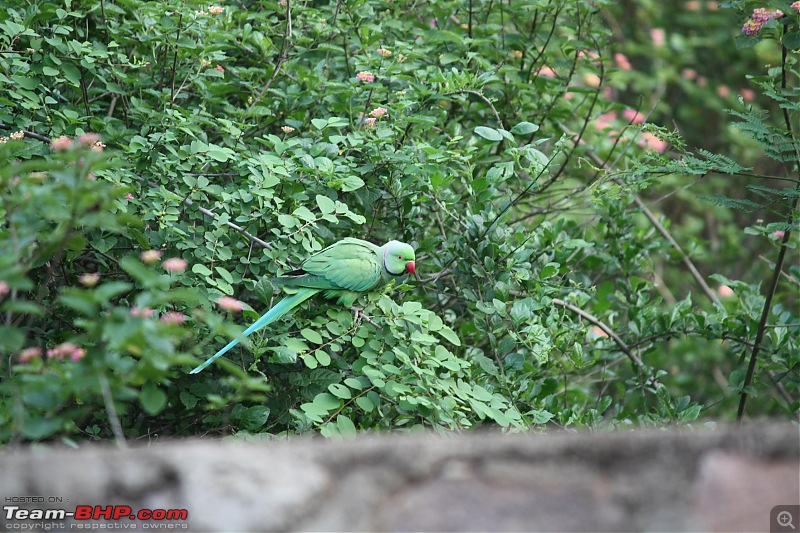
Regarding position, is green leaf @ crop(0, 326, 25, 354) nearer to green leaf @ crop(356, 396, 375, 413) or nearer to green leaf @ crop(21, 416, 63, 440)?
green leaf @ crop(21, 416, 63, 440)

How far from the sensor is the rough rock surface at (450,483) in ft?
3.48

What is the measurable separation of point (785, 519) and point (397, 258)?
1513 millimetres

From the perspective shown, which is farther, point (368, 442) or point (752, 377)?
point (752, 377)

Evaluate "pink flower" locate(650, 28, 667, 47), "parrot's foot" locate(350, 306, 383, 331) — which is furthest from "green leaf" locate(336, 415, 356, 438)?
"pink flower" locate(650, 28, 667, 47)

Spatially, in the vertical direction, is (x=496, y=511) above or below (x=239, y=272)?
above

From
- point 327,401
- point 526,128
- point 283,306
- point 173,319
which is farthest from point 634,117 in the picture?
point 173,319

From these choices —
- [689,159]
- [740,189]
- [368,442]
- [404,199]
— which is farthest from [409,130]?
[740,189]

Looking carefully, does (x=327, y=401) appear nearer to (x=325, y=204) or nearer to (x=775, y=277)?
(x=325, y=204)

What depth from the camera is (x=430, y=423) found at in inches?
85.5

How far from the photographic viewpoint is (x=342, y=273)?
2273 mm

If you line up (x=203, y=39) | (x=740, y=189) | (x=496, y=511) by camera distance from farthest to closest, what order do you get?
1. (x=740, y=189)
2. (x=203, y=39)
3. (x=496, y=511)

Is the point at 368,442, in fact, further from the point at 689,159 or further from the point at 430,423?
the point at 689,159

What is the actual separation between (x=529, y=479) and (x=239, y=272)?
1.53m

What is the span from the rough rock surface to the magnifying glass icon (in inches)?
0.4
